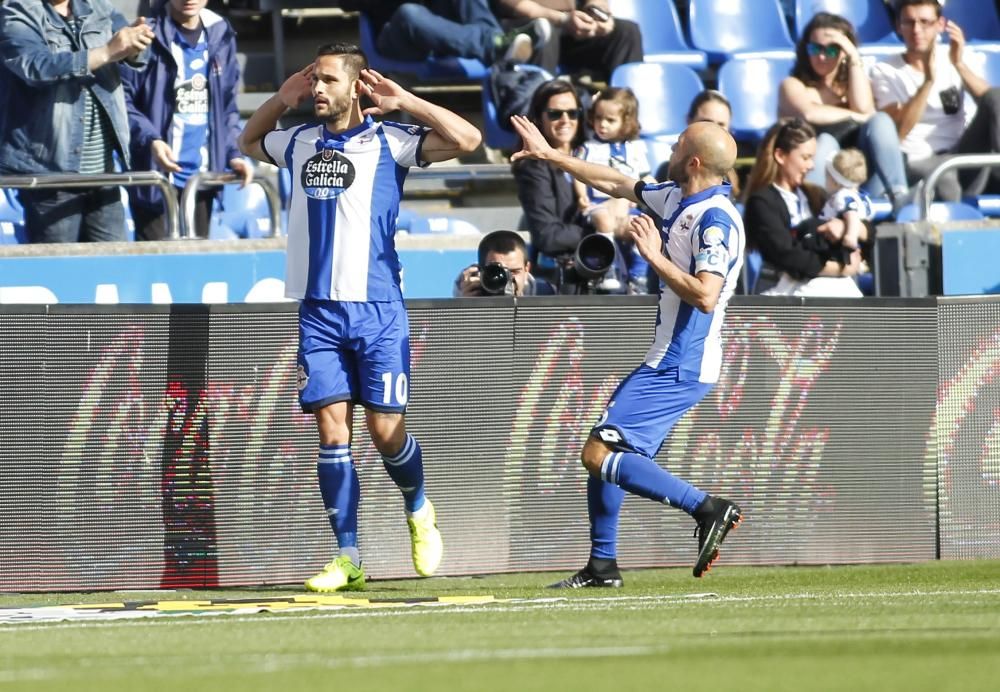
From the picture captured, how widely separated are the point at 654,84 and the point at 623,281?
3.75 m

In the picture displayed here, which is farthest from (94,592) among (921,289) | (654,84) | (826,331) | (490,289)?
(654,84)

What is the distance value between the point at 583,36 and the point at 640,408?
18.2 ft

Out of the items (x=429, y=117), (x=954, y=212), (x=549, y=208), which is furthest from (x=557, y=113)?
(x=954, y=212)

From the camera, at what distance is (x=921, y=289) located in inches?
405

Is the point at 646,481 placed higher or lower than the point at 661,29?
lower

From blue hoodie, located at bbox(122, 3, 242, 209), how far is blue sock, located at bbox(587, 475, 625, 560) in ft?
12.0

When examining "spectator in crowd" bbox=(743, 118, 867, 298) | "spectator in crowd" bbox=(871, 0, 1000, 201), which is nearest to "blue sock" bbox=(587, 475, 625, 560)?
"spectator in crowd" bbox=(743, 118, 867, 298)

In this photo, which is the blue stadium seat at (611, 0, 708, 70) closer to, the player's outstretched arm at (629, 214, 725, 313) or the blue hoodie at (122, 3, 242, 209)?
the blue hoodie at (122, 3, 242, 209)

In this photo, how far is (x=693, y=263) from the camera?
762cm

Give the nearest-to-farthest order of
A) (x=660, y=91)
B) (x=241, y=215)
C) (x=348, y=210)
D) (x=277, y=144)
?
(x=348, y=210)
(x=277, y=144)
(x=241, y=215)
(x=660, y=91)

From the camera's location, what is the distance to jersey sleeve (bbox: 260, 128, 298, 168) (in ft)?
26.4

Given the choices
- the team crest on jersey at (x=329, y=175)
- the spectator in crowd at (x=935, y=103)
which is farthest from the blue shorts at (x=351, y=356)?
the spectator in crowd at (x=935, y=103)

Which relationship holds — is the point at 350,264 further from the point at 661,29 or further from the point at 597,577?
the point at 661,29

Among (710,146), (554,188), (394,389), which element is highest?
(710,146)
